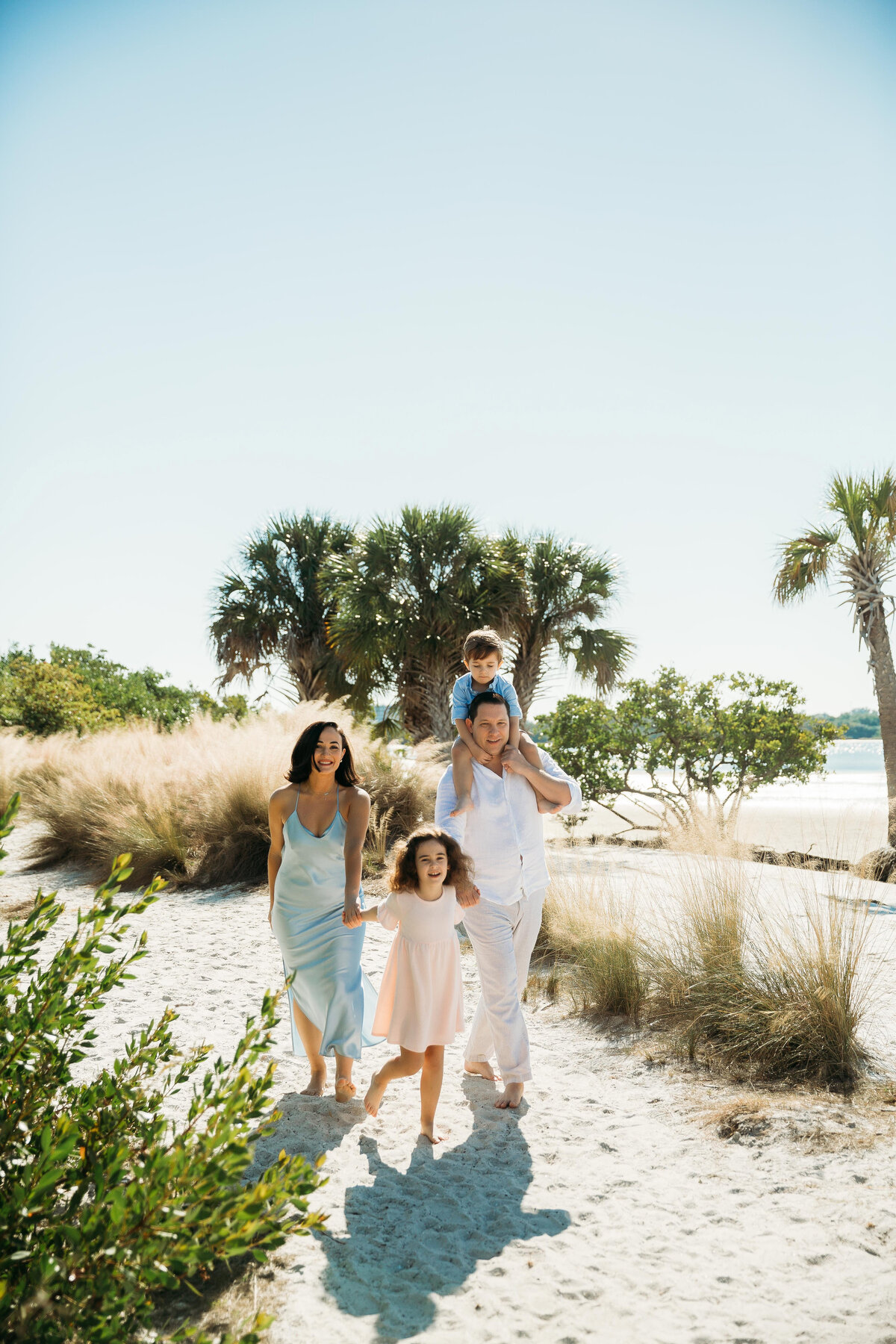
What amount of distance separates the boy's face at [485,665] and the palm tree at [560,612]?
11.7 meters

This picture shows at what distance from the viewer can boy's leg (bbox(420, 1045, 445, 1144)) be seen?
3.67 m

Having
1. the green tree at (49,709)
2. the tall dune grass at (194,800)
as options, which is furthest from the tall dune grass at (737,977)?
the green tree at (49,709)

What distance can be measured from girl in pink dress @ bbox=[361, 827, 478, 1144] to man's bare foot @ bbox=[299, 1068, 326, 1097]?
0.52m

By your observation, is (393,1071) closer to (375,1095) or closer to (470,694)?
(375,1095)

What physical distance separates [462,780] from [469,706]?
1.68 ft

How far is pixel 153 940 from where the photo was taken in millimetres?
7156

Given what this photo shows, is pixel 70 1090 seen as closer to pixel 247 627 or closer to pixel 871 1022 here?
pixel 871 1022

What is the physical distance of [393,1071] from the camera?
3684mm

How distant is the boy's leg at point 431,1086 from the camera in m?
3.67

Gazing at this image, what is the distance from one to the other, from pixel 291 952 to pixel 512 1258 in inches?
68.1

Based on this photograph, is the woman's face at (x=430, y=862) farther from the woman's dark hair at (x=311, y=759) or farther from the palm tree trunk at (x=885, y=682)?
the palm tree trunk at (x=885, y=682)

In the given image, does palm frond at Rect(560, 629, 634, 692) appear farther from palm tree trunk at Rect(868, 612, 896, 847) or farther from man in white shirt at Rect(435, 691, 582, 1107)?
man in white shirt at Rect(435, 691, 582, 1107)

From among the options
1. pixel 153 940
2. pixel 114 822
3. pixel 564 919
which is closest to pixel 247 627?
pixel 114 822

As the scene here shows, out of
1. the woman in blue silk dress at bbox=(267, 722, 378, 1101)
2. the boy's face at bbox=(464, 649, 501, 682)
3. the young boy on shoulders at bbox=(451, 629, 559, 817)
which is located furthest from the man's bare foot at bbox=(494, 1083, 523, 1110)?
the boy's face at bbox=(464, 649, 501, 682)
